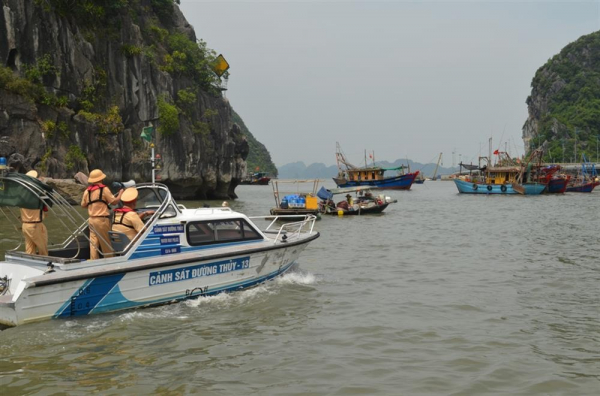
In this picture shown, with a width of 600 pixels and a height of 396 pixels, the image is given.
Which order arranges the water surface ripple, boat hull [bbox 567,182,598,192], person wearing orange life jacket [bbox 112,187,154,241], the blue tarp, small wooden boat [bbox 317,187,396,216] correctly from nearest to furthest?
the water surface ripple → person wearing orange life jacket [bbox 112,187,154,241] → small wooden boat [bbox 317,187,396,216] → the blue tarp → boat hull [bbox 567,182,598,192]

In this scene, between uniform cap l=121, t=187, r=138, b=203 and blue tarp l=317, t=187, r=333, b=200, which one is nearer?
uniform cap l=121, t=187, r=138, b=203

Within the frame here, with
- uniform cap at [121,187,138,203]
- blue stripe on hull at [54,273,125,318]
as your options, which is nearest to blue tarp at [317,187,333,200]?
uniform cap at [121,187,138,203]

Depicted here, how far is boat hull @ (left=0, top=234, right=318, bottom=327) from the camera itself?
8.08 metres

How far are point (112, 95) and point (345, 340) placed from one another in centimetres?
3325

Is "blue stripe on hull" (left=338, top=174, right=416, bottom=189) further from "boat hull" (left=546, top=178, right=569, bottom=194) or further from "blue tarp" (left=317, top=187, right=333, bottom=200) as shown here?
"blue tarp" (left=317, top=187, right=333, bottom=200)

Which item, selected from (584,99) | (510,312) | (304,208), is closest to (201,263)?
(510,312)

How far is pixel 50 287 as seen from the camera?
324 inches

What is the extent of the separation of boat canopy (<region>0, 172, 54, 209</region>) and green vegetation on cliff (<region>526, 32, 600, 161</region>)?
123 meters

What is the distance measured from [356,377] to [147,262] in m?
4.45

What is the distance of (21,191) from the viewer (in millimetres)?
8773

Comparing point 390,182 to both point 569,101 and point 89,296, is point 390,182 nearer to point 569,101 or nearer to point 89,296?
point 89,296

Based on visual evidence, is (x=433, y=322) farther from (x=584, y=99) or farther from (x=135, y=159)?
(x=584, y=99)

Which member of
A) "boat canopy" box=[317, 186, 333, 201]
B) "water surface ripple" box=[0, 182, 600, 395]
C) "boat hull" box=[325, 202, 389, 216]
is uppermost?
"boat canopy" box=[317, 186, 333, 201]

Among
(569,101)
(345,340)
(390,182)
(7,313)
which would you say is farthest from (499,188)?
(569,101)
